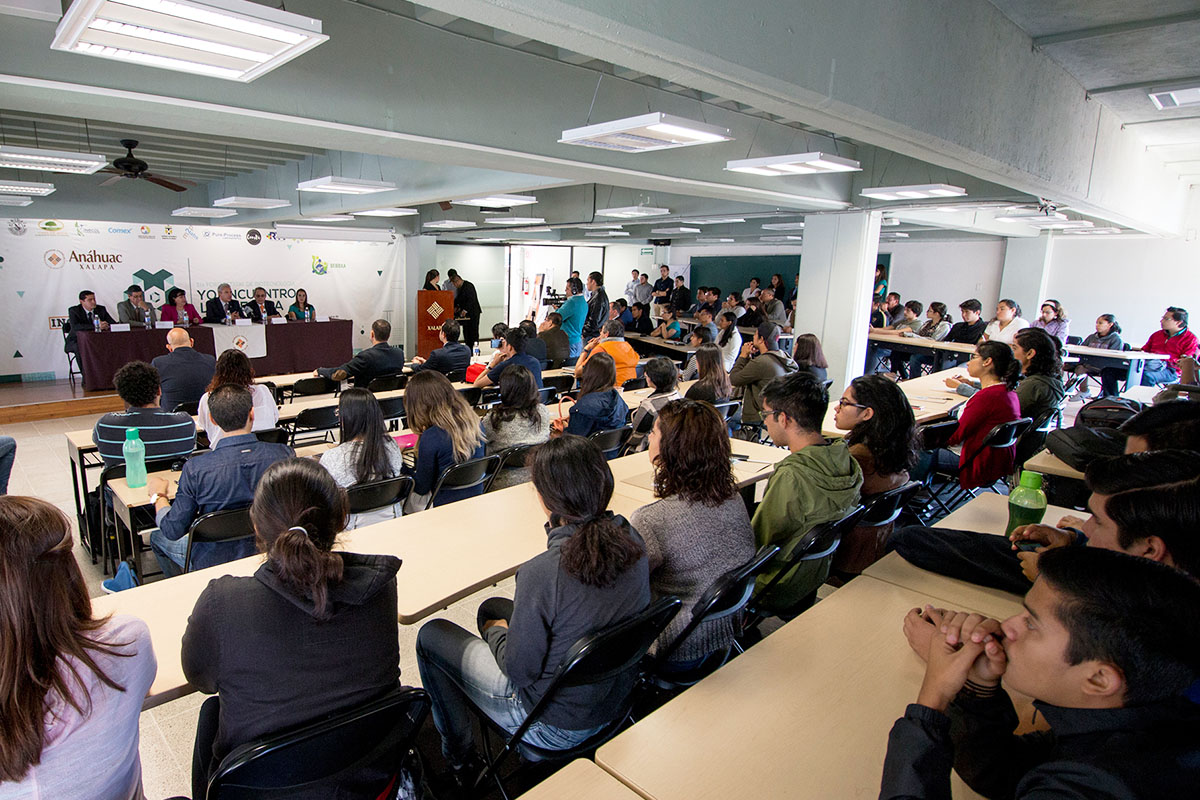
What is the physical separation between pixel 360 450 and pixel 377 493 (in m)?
0.29

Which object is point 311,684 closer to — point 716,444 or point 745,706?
point 745,706

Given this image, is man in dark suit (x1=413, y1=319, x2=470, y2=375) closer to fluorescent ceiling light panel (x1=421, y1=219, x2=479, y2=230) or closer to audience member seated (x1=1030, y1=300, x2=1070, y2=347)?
fluorescent ceiling light panel (x1=421, y1=219, x2=479, y2=230)

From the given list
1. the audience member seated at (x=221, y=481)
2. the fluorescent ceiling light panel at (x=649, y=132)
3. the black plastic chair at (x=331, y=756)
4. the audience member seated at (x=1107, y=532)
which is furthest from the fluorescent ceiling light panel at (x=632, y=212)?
the black plastic chair at (x=331, y=756)

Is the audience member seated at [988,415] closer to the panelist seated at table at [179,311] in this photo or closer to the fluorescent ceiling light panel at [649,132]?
the fluorescent ceiling light panel at [649,132]

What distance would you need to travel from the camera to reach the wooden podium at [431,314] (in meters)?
11.7

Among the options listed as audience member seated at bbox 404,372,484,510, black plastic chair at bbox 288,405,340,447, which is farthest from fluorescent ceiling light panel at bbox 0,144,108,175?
audience member seated at bbox 404,372,484,510

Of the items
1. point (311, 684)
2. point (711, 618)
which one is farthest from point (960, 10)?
point (311, 684)

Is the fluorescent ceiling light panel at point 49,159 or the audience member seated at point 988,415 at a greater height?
the fluorescent ceiling light panel at point 49,159

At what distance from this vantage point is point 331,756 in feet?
4.36

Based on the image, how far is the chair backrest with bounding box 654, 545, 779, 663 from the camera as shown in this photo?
5.83ft

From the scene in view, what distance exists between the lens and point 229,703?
4.49 feet

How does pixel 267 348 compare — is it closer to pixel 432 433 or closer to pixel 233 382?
pixel 233 382

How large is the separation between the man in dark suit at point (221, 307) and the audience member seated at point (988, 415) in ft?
34.6

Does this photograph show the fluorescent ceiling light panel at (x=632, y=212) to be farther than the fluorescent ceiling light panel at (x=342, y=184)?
Yes
